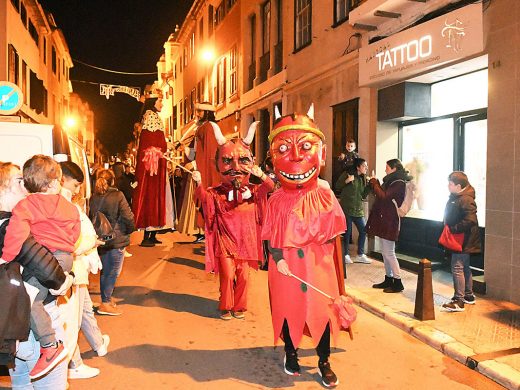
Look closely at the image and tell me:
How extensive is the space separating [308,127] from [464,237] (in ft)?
10.1

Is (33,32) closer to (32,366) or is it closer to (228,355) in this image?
(228,355)

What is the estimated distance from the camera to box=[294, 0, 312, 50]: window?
14.7m

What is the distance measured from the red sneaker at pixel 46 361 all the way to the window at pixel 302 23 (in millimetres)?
12676

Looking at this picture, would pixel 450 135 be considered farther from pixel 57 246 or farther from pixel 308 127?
pixel 57 246

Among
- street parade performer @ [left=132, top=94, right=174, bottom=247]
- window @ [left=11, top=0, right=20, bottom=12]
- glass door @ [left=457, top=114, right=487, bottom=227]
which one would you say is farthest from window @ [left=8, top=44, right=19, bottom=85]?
glass door @ [left=457, top=114, right=487, bottom=227]

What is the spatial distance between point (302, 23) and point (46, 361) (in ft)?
45.4

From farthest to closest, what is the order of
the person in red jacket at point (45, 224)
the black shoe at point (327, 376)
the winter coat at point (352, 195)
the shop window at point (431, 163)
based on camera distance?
1. the winter coat at point (352, 195)
2. the shop window at point (431, 163)
3. the black shoe at point (327, 376)
4. the person in red jacket at point (45, 224)

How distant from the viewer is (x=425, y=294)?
622 cm

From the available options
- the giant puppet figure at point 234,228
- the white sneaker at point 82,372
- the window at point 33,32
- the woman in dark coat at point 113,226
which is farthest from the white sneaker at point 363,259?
the window at point 33,32

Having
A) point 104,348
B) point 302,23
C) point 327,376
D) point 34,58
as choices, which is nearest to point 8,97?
point 104,348

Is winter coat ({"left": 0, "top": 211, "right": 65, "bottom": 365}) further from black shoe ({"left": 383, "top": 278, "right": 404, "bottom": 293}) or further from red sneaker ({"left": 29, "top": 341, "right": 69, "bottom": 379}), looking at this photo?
black shoe ({"left": 383, "top": 278, "right": 404, "bottom": 293})

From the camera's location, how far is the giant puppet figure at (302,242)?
4.52 m

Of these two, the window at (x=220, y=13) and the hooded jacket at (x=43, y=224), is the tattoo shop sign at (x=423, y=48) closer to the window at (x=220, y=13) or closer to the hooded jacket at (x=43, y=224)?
the hooded jacket at (x=43, y=224)

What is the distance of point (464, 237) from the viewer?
6551 mm
